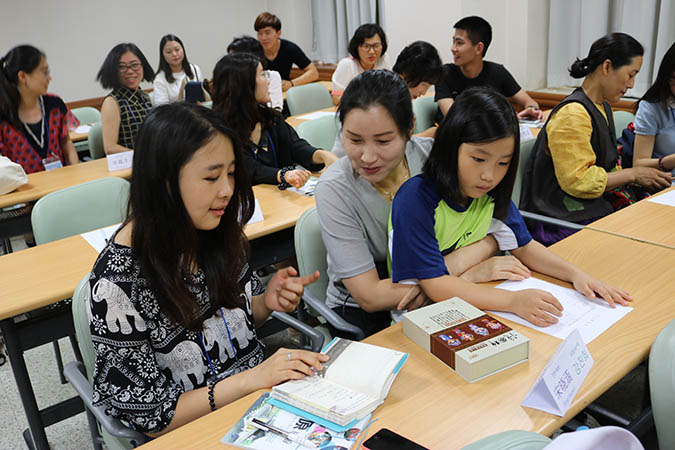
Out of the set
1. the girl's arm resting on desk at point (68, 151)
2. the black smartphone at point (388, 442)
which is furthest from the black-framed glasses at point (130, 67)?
the black smartphone at point (388, 442)

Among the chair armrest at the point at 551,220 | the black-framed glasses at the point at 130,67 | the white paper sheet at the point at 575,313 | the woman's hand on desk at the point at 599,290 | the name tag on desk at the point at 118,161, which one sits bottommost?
the chair armrest at the point at 551,220

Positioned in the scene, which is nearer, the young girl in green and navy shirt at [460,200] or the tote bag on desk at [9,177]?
the young girl in green and navy shirt at [460,200]

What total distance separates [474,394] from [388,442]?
23 centimetres

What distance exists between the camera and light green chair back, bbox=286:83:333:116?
15.2ft

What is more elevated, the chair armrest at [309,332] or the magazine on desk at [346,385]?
the magazine on desk at [346,385]

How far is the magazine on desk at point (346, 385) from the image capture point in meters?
1.05


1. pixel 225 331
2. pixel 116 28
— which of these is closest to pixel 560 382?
pixel 225 331

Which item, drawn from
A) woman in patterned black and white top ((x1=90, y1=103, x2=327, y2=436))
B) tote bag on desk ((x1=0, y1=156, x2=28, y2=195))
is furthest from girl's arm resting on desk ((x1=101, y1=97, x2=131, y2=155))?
woman in patterned black and white top ((x1=90, y1=103, x2=327, y2=436))

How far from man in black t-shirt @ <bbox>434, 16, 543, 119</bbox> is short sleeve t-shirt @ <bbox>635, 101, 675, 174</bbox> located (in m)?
0.95

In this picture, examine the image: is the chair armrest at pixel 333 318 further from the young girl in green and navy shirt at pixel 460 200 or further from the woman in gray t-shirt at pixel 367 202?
the young girl in green and navy shirt at pixel 460 200

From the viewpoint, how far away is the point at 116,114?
357 cm

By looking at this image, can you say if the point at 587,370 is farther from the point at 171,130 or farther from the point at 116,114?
the point at 116,114

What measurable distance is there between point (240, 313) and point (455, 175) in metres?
0.67

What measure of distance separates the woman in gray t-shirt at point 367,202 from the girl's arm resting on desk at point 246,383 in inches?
15.0
